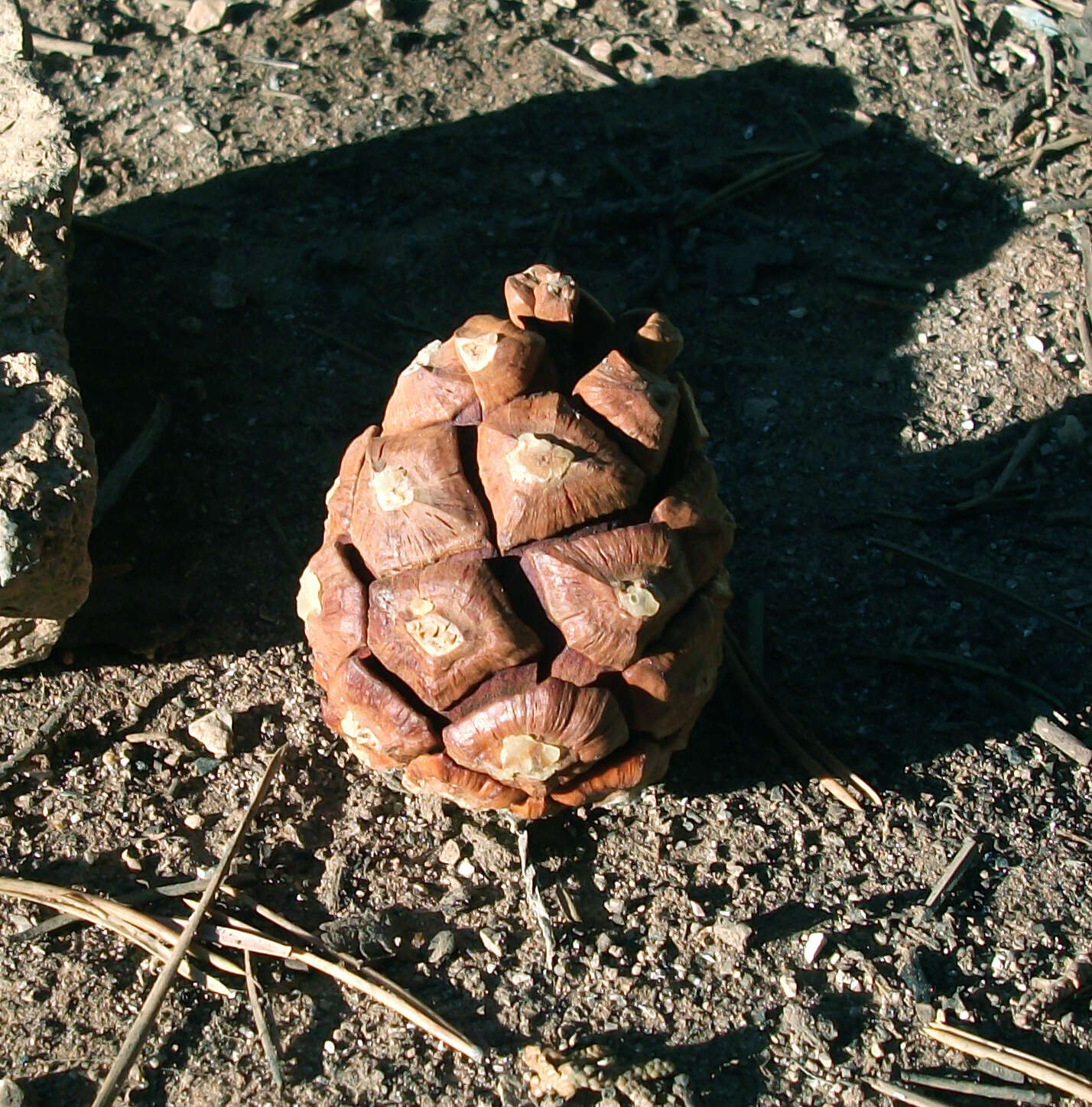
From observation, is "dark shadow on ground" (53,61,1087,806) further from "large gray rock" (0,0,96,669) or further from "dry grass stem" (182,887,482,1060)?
"dry grass stem" (182,887,482,1060)

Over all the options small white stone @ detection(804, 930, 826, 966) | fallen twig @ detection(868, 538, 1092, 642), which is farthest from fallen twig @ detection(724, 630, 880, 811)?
fallen twig @ detection(868, 538, 1092, 642)

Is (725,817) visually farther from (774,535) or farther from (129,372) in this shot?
(129,372)

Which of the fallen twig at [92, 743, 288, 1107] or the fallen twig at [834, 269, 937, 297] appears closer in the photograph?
the fallen twig at [92, 743, 288, 1107]

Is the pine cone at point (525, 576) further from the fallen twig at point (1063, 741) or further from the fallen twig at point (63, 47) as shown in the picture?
the fallen twig at point (63, 47)

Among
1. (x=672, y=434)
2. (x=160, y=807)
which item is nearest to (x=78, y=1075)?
(x=160, y=807)

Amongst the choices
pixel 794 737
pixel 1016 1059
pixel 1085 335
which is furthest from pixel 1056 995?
pixel 1085 335

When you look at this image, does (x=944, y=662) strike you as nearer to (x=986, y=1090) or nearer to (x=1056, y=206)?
(x=986, y=1090)
